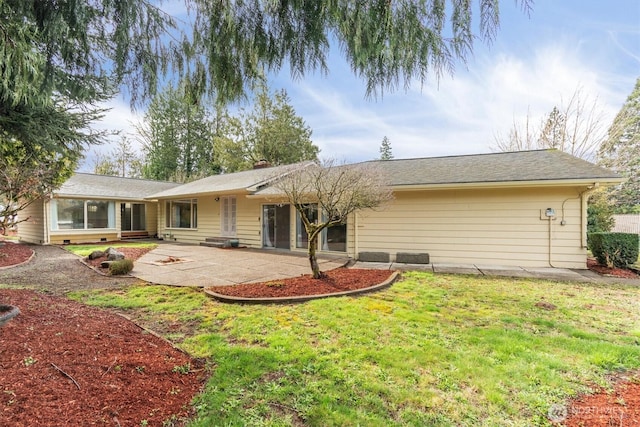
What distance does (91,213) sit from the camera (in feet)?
48.3

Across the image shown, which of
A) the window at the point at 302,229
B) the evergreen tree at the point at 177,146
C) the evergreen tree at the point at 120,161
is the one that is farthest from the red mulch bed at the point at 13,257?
the evergreen tree at the point at 120,161

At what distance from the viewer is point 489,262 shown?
870 cm

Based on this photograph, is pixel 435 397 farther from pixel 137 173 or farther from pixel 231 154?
pixel 137 173

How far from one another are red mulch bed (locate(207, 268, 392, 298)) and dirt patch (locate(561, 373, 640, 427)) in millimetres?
3643

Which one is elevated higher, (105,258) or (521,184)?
(521,184)

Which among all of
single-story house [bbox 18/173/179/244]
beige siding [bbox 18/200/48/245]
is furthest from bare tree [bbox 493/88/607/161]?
beige siding [bbox 18/200/48/245]

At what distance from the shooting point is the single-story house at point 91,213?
13.6m

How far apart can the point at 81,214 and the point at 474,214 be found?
1685 centimetres

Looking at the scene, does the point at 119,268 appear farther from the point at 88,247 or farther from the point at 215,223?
the point at 88,247

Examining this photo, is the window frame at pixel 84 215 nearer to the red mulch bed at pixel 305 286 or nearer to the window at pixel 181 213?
the window at pixel 181 213

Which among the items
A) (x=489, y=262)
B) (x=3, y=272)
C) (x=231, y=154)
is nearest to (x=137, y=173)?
(x=231, y=154)

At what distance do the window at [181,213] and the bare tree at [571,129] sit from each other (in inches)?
752

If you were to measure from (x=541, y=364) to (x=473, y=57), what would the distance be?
2972 mm

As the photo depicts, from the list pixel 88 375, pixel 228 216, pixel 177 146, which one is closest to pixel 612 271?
pixel 88 375
